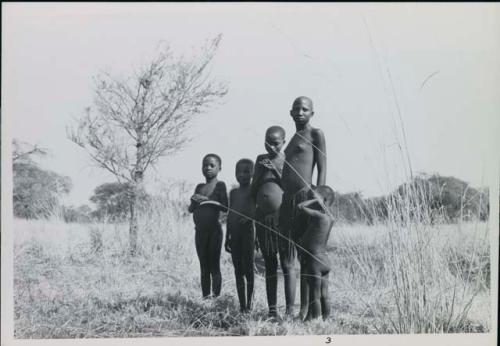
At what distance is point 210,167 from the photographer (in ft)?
24.6

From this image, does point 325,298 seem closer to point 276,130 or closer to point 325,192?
point 325,192

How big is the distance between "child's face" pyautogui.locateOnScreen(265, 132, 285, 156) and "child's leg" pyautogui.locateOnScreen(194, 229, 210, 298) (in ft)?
3.55

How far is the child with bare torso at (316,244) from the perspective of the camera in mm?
6773

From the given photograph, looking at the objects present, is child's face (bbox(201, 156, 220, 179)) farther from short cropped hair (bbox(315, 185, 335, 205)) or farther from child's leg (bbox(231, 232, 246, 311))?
short cropped hair (bbox(315, 185, 335, 205))

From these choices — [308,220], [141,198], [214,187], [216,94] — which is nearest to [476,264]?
[308,220]

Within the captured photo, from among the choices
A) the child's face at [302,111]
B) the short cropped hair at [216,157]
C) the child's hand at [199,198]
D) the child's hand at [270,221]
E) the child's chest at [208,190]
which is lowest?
the child's hand at [270,221]

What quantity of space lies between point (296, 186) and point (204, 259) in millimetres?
1255

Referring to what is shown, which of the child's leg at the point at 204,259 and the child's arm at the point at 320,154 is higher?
the child's arm at the point at 320,154

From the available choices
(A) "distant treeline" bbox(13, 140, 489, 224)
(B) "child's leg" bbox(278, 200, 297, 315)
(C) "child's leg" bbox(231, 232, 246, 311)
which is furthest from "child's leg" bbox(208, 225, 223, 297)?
(A) "distant treeline" bbox(13, 140, 489, 224)

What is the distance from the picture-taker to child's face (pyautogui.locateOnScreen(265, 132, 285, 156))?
7.06 meters

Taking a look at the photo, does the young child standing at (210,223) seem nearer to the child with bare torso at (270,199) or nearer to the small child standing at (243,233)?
the small child standing at (243,233)

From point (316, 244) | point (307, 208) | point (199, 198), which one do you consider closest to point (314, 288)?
point (316, 244)

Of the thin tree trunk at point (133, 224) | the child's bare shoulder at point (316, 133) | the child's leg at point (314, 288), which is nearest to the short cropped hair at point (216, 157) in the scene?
the child's bare shoulder at point (316, 133)

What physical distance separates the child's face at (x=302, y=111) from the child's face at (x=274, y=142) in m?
0.22
